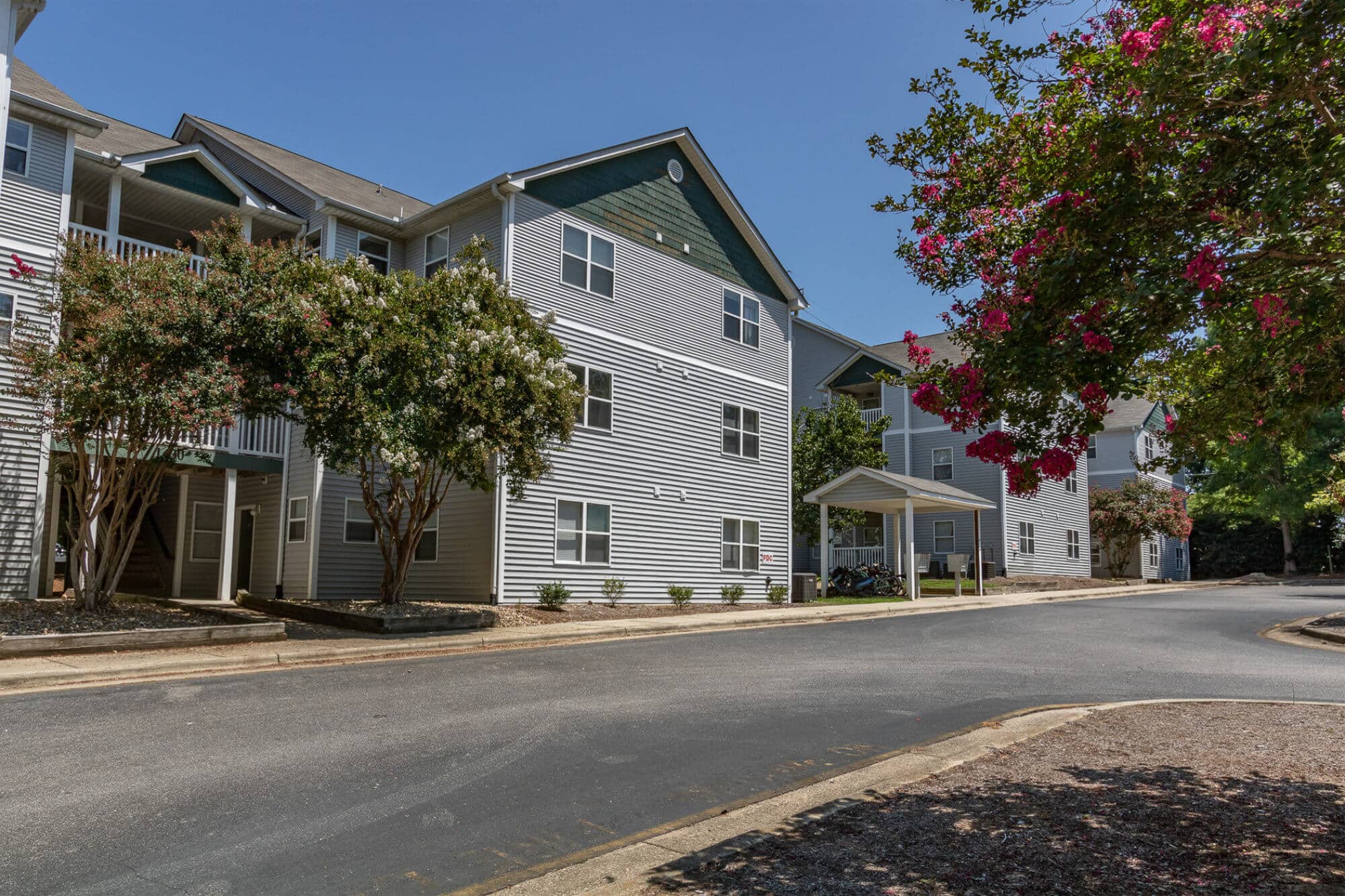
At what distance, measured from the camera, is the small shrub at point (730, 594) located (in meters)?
24.0

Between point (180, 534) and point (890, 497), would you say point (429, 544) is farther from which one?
point (890, 497)

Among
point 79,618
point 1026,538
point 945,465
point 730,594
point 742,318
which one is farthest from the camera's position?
point 945,465

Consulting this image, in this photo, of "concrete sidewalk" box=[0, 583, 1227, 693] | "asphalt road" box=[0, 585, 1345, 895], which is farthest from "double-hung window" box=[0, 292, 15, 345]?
"asphalt road" box=[0, 585, 1345, 895]

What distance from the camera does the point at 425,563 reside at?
21.0 meters

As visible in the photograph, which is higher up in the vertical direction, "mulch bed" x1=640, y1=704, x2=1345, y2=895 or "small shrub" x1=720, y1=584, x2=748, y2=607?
"small shrub" x1=720, y1=584, x2=748, y2=607

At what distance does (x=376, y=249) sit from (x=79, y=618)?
11.5 meters

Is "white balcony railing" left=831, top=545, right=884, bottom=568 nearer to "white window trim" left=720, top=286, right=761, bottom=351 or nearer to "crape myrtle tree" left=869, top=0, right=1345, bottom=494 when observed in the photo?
"white window trim" left=720, top=286, right=761, bottom=351

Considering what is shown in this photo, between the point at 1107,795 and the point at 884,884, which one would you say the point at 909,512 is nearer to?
the point at 1107,795

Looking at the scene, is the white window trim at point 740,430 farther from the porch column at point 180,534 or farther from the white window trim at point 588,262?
the porch column at point 180,534

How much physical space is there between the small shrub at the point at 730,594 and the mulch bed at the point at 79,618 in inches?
487

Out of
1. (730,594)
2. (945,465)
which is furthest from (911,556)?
(945,465)

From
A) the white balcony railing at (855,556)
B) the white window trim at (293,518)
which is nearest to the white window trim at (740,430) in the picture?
the white window trim at (293,518)

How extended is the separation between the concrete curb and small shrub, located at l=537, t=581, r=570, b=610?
41.4 ft

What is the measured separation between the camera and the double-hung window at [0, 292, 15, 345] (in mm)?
16172
